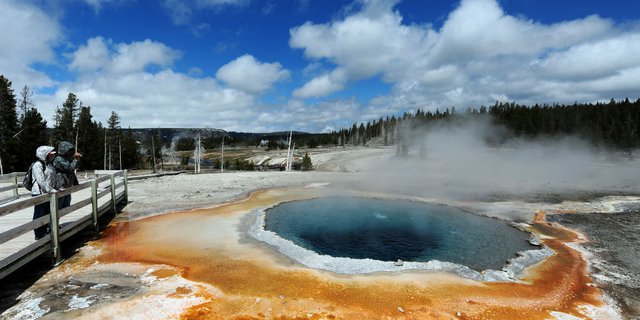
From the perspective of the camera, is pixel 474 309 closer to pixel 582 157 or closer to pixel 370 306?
pixel 370 306

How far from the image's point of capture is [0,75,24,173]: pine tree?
30.5 m

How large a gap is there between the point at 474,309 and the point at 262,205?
37.0ft

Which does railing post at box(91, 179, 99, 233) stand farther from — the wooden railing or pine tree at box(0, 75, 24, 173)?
pine tree at box(0, 75, 24, 173)

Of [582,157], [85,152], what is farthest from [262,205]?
[582,157]

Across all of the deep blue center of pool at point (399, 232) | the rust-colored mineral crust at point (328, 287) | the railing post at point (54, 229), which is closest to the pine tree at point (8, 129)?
the deep blue center of pool at point (399, 232)

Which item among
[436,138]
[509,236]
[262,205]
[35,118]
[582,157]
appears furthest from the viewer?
[436,138]

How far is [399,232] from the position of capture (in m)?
12.6

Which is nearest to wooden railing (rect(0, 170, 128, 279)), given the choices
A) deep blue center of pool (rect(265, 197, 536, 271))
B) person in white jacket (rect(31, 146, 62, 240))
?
person in white jacket (rect(31, 146, 62, 240))

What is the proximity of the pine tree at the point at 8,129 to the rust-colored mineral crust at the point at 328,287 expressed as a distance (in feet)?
99.4

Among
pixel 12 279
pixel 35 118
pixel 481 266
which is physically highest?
pixel 35 118

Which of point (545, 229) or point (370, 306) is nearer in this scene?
point (370, 306)

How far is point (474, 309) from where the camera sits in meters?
5.92

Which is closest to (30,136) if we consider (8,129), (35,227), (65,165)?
(8,129)

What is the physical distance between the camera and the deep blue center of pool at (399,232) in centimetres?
1007
